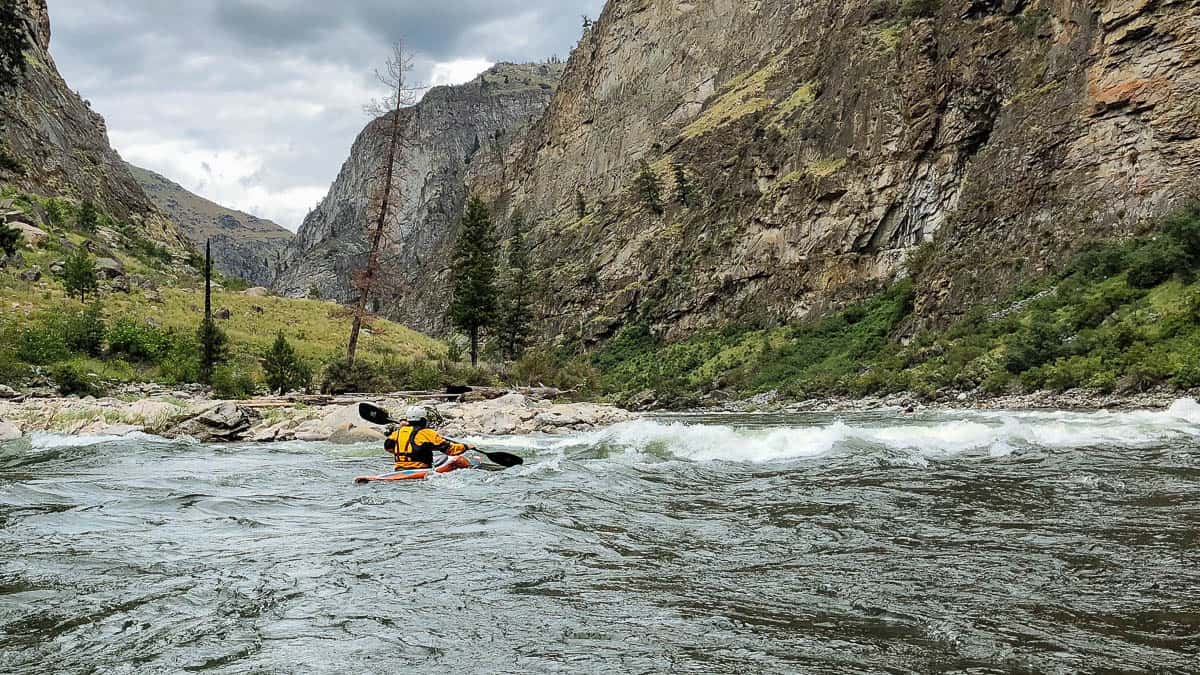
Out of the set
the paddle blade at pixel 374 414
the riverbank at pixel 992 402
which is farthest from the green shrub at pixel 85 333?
the riverbank at pixel 992 402

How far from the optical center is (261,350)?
94.3 feet

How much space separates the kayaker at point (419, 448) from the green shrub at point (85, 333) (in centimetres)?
1888

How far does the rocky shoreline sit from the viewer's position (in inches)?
636

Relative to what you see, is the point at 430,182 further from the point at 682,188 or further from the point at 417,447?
the point at 417,447

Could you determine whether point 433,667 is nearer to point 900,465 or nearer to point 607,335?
point 900,465

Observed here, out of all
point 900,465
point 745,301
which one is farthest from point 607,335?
point 900,465

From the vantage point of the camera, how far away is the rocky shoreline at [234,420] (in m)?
16.2

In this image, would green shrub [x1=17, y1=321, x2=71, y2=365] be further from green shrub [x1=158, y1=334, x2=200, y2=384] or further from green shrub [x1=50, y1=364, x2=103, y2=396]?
green shrub [x1=158, y1=334, x2=200, y2=384]

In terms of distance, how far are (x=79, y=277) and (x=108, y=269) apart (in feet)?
15.4

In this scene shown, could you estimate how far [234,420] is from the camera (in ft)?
54.5

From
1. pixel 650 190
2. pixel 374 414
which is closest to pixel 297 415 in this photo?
pixel 374 414

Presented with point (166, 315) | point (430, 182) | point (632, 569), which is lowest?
point (632, 569)

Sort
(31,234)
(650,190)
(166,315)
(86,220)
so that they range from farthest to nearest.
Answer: (650,190) < (86,220) < (31,234) < (166,315)

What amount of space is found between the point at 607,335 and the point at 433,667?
5802cm
